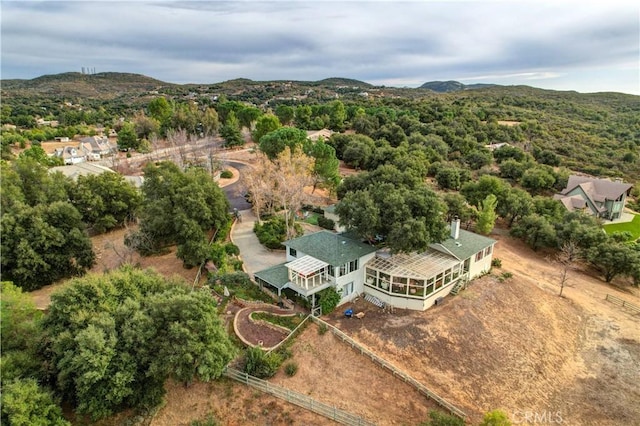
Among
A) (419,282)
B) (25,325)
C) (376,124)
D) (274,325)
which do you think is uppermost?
(376,124)

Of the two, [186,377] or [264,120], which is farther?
[264,120]

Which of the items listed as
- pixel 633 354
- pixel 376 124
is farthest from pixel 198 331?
pixel 376 124

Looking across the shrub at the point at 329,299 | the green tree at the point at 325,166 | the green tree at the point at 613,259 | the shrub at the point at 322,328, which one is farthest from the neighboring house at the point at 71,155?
the green tree at the point at 613,259

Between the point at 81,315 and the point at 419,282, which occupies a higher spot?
the point at 81,315

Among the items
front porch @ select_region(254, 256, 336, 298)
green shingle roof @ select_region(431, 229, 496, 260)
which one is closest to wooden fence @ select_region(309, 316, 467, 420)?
front porch @ select_region(254, 256, 336, 298)

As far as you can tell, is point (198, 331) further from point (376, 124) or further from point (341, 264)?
point (376, 124)

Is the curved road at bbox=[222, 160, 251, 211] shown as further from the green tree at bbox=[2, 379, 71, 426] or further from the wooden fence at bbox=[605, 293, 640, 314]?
the wooden fence at bbox=[605, 293, 640, 314]

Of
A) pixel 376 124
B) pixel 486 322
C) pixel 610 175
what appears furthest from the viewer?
pixel 376 124
